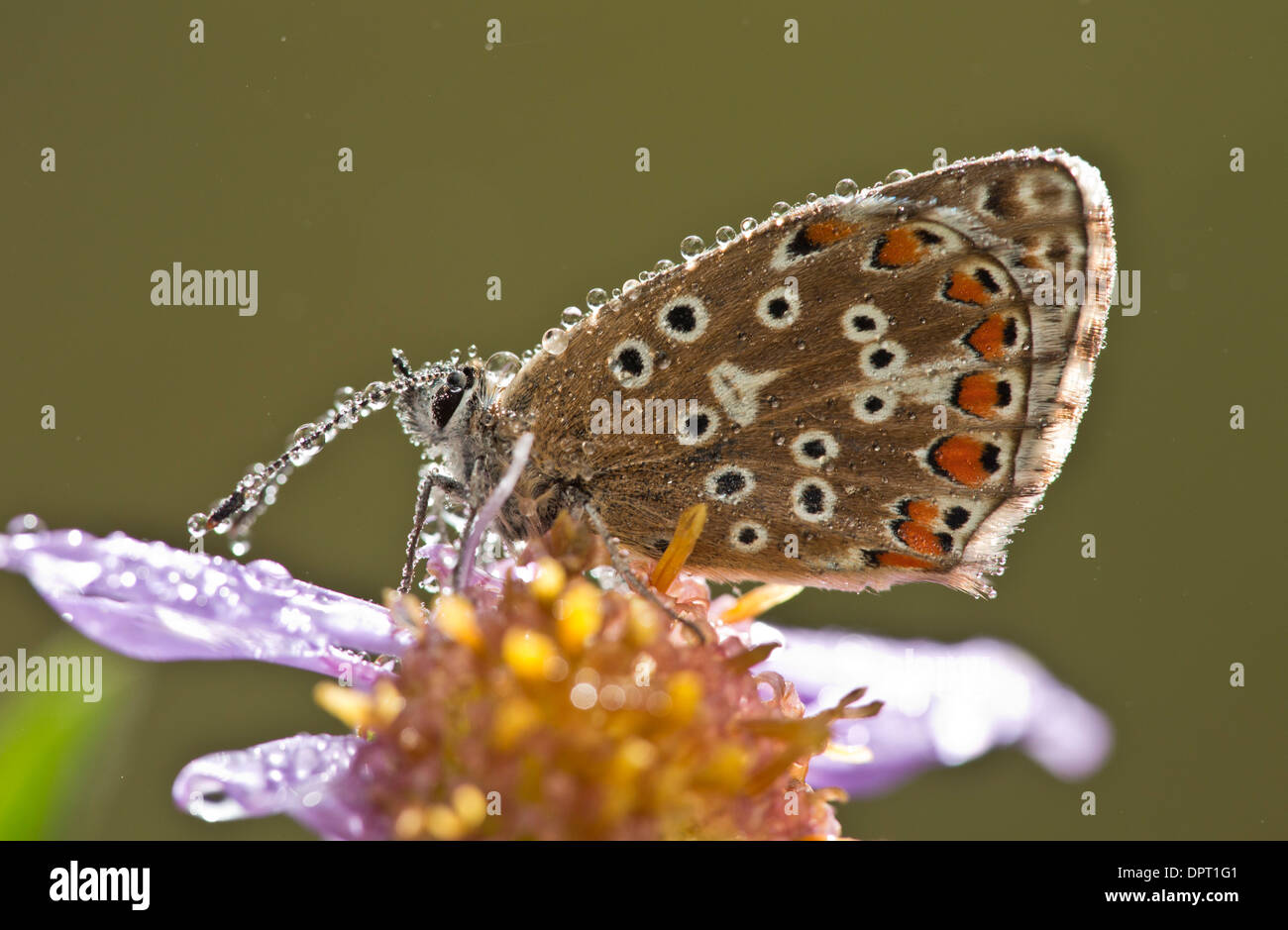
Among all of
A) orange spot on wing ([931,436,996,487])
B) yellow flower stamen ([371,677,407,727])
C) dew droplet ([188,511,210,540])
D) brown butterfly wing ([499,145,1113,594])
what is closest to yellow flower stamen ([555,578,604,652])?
yellow flower stamen ([371,677,407,727])

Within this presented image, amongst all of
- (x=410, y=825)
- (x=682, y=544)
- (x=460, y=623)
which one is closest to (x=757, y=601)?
(x=682, y=544)

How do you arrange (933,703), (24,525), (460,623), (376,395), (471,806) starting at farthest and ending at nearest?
(933,703) < (376,395) < (24,525) < (460,623) < (471,806)

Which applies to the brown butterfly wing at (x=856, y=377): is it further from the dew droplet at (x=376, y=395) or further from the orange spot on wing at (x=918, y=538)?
the dew droplet at (x=376, y=395)

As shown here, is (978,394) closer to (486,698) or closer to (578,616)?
(578,616)

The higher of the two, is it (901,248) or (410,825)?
(901,248)

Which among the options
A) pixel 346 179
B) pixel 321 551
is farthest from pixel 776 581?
pixel 346 179
